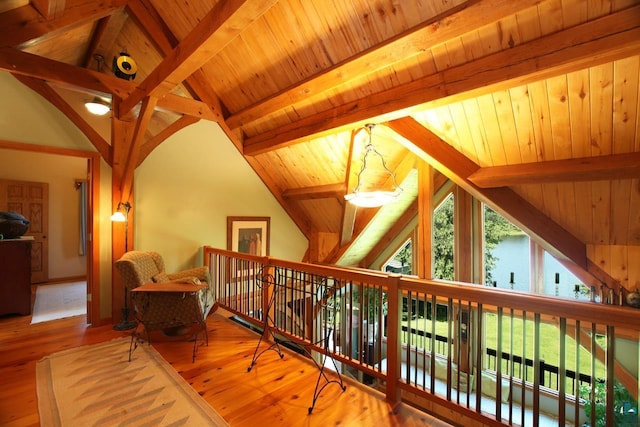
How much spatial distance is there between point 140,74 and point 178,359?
405 cm

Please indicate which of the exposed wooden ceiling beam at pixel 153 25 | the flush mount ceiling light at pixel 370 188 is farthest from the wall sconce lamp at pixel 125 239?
the flush mount ceiling light at pixel 370 188

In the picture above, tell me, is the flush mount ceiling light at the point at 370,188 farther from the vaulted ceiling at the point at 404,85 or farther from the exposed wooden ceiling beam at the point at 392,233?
→ the exposed wooden ceiling beam at the point at 392,233

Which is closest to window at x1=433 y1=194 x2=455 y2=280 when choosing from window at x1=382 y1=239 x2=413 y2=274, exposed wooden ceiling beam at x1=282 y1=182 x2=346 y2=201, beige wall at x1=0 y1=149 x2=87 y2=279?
window at x1=382 y1=239 x2=413 y2=274

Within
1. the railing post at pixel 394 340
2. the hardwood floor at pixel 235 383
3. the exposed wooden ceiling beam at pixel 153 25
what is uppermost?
the exposed wooden ceiling beam at pixel 153 25

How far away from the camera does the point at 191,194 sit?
451 centimetres

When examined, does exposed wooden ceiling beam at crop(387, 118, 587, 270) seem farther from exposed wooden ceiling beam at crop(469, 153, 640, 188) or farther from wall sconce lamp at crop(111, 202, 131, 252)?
wall sconce lamp at crop(111, 202, 131, 252)

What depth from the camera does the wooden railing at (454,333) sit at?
163cm

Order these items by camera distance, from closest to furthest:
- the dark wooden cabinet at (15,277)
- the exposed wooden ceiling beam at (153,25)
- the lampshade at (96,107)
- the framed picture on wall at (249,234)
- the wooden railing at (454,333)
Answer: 1. the wooden railing at (454,333)
2. the lampshade at (96,107)
3. the exposed wooden ceiling beam at (153,25)
4. the dark wooden cabinet at (15,277)
5. the framed picture on wall at (249,234)

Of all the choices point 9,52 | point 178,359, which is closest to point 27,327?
point 178,359

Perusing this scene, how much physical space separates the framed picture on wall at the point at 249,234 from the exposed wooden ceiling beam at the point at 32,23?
296cm

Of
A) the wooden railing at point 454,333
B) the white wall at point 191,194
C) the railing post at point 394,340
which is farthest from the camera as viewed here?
the white wall at point 191,194

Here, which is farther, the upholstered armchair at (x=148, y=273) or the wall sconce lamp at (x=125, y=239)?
the wall sconce lamp at (x=125, y=239)

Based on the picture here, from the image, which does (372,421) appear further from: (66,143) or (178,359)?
(66,143)

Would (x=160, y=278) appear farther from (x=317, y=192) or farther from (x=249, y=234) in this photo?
(x=317, y=192)
